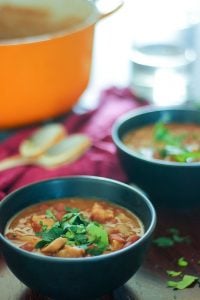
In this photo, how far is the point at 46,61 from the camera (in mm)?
1206

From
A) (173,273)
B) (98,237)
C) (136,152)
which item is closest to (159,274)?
(173,273)

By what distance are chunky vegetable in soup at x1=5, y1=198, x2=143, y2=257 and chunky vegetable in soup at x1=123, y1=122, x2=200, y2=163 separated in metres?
0.17

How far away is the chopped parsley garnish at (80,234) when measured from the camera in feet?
2.76

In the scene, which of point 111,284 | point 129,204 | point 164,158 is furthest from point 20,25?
point 111,284

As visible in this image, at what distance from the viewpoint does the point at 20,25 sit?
1.41 metres

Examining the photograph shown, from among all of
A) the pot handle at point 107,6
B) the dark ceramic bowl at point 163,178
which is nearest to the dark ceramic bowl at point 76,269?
the dark ceramic bowl at point 163,178

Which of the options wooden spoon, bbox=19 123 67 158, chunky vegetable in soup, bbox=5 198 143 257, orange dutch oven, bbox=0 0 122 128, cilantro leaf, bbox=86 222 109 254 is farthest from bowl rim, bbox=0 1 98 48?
cilantro leaf, bbox=86 222 109 254

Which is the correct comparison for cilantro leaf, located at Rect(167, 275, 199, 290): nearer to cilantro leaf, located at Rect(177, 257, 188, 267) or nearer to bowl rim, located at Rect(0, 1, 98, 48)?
cilantro leaf, located at Rect(177, 257, 188, 267)

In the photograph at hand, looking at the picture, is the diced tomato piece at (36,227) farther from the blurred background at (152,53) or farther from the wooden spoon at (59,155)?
the blurred background at (152,53)

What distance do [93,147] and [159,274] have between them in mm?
360

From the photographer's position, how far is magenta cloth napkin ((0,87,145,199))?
3.73 ft

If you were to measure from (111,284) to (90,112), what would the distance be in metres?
0.57

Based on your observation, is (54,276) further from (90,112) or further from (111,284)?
(90,112)

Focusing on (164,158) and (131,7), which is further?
(131,7)
